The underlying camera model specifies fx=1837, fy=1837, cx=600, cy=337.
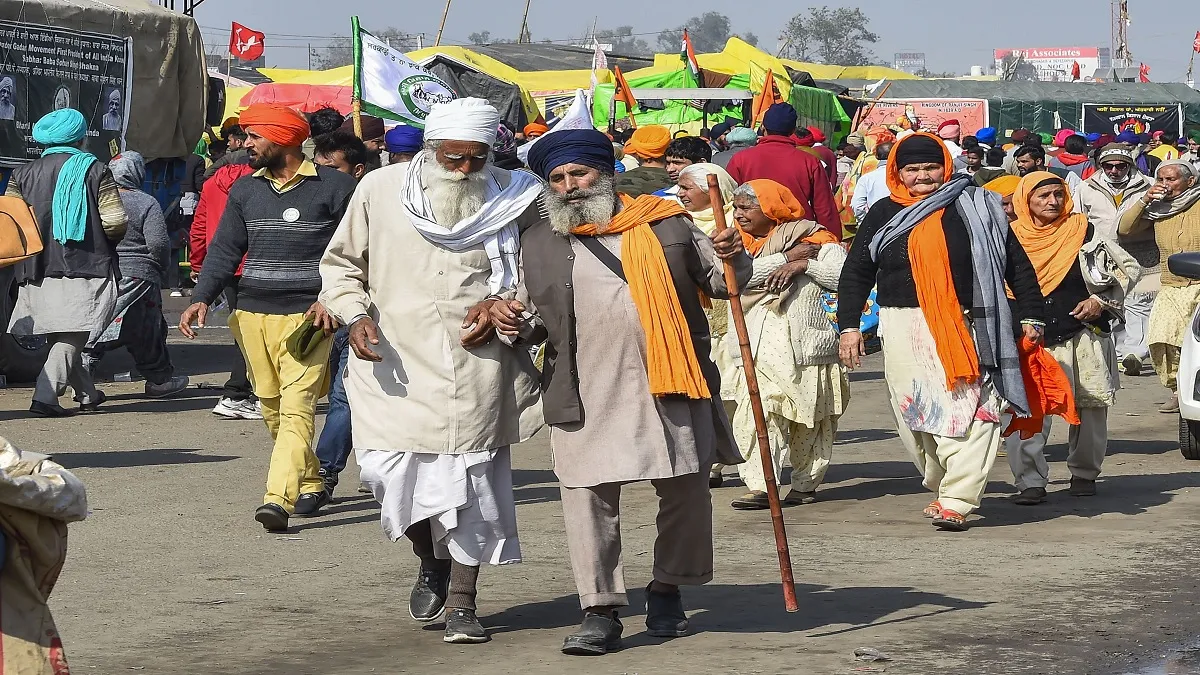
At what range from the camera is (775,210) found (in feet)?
29.7

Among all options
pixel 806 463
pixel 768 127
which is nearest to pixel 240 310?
pixel 806 463

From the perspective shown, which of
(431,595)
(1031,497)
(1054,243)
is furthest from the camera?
(1054,243)

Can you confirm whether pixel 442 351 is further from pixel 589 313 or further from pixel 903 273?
pixel 903 273

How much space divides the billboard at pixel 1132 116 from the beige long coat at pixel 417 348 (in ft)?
127

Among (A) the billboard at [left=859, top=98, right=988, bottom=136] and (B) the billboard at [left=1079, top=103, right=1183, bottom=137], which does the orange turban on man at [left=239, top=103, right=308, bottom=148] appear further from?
(B) the billboard at [left=1079, top=103, right=1183, bottom=137]

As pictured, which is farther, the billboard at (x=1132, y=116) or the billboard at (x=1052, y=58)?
the billboard at (x=1052, y=58)

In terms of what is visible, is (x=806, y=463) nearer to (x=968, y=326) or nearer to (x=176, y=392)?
(x=968, y=326)

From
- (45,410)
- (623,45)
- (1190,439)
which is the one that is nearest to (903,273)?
(1190,439)

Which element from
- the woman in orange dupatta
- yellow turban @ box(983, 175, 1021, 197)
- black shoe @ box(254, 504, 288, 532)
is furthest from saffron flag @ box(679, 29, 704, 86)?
black shoe @ box(254, 504, 288, 532)

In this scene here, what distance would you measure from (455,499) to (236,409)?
6615 mm

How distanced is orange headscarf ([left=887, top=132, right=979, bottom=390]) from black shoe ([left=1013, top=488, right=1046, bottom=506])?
1258mm

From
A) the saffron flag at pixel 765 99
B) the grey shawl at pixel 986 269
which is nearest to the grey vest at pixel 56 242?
the grey shawl at pixel 986 269

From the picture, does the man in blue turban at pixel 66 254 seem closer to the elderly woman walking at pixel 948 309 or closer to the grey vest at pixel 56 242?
the grey vest at pixel 56 242

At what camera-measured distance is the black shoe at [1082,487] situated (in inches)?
378
